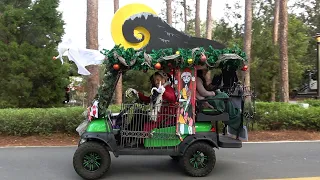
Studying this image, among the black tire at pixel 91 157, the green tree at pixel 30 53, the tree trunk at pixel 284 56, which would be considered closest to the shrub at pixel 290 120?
the tree trunk at pixel 284 56

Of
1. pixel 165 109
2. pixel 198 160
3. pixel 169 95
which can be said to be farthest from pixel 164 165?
pixel 169 95

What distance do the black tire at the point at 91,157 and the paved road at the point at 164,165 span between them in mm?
264

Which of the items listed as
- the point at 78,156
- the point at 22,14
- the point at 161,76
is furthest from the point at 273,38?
the point at 78,156

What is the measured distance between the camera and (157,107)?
5.49 m

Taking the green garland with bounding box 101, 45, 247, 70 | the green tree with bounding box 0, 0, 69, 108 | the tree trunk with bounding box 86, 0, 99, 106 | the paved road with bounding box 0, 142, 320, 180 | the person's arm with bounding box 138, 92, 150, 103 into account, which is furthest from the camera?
the green tree with bounding box 0, 0, 69, 108

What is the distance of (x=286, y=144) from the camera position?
835cm

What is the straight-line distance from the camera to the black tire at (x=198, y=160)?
18.0 ft

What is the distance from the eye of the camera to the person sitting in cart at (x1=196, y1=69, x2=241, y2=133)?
570 cm

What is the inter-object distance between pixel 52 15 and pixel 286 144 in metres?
9.20

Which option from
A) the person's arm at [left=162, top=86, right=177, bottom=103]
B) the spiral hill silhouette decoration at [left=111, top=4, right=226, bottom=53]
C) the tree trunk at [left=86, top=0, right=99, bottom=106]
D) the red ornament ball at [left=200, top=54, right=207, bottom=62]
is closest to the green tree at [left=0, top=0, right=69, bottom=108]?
the tree trunk at [left=86, top=0, right=99, bottom=106]

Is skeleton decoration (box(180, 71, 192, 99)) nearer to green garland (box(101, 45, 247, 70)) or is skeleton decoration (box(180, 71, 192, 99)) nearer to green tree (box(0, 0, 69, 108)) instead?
green garland (box(101, 45, 247, 70))

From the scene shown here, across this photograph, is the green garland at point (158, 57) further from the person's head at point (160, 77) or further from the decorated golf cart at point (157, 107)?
the person's head at point (160, 77)

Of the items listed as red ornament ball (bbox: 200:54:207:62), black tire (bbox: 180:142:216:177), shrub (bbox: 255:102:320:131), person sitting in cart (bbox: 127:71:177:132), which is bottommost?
black tire (bbox: 180:142:216:177)

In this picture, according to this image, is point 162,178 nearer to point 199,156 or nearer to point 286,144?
point 199,156
